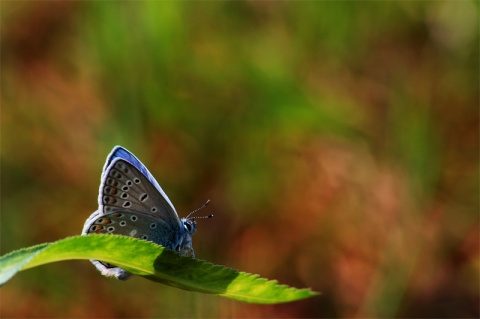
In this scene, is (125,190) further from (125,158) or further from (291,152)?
(291,152)

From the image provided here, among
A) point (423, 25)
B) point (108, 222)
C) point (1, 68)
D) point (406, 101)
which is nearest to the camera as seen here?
point (108, 222)

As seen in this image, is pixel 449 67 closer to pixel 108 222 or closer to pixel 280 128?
pixel 280 128

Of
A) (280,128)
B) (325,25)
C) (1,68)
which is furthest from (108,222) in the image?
(1,68)

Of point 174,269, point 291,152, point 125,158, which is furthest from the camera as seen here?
point 291,152

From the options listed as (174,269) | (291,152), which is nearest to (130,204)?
(174,269)

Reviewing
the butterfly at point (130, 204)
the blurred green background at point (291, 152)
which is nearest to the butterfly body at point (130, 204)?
the butterfly at point (130, 204)

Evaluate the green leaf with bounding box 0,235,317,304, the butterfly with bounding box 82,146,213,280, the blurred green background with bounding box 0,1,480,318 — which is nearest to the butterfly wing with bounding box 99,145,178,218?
the butterfly with bounding box 82,146,213,280

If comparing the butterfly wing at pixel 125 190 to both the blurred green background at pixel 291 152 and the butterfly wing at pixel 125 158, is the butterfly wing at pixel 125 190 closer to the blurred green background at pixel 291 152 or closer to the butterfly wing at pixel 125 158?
the butterfly wing at pixel 125 158
